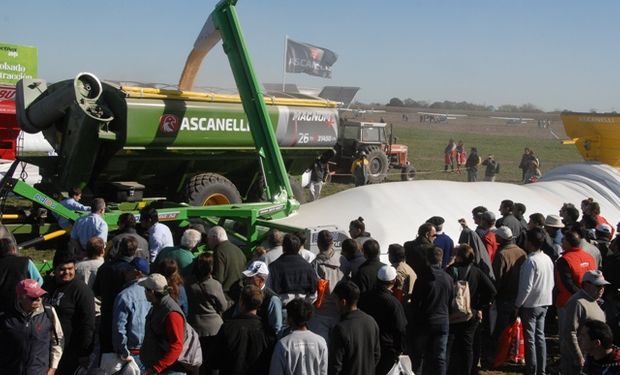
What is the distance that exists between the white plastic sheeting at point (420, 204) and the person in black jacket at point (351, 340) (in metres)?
4.12

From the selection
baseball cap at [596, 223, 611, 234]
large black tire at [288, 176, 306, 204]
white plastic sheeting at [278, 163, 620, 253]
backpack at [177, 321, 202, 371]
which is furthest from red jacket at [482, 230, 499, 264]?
large black tire at [288, 176, 306, 204]

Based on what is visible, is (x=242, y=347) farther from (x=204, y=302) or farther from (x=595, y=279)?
(x=595, y=279)

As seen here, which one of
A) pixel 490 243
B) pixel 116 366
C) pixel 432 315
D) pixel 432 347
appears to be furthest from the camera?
pixel 490 243

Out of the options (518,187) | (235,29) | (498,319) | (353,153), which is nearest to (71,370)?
(498,319)

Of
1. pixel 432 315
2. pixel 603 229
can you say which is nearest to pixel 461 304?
pixel 432 315

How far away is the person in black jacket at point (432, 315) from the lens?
21.0ft

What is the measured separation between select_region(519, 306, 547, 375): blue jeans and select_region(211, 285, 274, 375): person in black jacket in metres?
3.25

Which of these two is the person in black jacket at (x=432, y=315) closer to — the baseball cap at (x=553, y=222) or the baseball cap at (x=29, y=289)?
the baseball cap at (x=553, y=222)

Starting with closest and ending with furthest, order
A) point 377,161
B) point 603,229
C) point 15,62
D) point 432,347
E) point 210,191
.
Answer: point 432,347 < point 603,229 < point 210,191 < point 15,62 < point 377,161

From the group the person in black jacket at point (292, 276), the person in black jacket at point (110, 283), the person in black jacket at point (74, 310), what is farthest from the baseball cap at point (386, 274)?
the person in black jacket at point (74, 310)

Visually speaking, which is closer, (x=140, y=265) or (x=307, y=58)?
(x=140, y=265)

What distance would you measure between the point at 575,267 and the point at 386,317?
8.19 feet

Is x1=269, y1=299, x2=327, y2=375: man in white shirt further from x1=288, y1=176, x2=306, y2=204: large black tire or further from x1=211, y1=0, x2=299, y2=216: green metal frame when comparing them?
x1=288, y1=176, x2=306, y2=204: large black tire

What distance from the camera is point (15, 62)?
22062 mm
